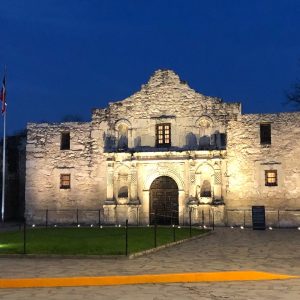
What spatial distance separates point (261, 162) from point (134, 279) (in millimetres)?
19569

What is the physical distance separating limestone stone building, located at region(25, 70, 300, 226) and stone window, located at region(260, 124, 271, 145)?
56 millimetres

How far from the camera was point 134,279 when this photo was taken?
33.1ft

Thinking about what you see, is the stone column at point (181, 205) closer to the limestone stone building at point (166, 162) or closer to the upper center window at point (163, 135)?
the limestone stone building at point (166, 162)

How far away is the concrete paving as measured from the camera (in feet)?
27.9

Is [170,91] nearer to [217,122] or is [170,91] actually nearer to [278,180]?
[217,122]

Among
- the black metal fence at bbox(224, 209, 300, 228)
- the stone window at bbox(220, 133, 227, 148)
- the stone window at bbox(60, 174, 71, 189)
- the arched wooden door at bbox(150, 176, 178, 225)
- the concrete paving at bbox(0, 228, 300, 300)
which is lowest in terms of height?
the concrete paving at bbox(0, 228, 300, 300)

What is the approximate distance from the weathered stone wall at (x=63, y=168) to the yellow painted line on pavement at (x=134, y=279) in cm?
2013

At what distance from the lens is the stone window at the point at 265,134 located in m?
28.7

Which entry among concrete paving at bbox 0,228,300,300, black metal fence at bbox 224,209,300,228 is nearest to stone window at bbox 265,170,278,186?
black metal fence at bbox 224,209,300,228

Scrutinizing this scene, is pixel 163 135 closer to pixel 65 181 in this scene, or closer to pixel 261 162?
pixel 261 162

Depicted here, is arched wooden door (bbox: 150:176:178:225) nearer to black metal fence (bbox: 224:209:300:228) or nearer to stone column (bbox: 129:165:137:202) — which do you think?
stone column (bbox: 129:165:137:202)

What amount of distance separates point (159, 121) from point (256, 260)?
1792 centimetres

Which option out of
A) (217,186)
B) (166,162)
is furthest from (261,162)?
(166,162)

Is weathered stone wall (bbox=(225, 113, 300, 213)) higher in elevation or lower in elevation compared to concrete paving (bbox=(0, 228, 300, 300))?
higher
